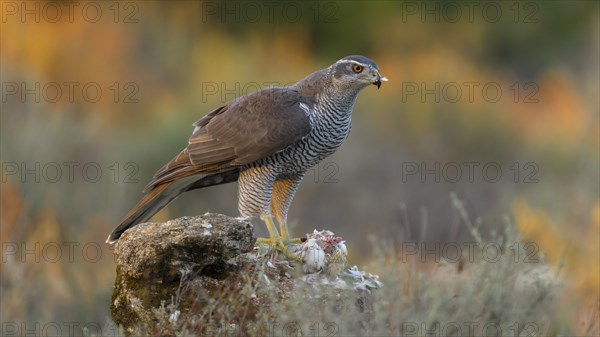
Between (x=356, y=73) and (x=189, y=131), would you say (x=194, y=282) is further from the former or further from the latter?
(x=189, y=131)

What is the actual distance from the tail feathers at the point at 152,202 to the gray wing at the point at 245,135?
0.06 m

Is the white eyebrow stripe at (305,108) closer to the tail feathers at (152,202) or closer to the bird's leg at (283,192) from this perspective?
the bird's leg at (283,192)

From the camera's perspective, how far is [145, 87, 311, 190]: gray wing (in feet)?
22.3

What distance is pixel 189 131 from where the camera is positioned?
14.0 meters

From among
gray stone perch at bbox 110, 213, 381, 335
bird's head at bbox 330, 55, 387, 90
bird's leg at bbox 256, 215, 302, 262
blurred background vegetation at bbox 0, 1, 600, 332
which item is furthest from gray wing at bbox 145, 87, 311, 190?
gray stone perch at bbox 110, 213, 381, 335

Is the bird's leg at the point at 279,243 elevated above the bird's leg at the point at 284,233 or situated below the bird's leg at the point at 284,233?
above

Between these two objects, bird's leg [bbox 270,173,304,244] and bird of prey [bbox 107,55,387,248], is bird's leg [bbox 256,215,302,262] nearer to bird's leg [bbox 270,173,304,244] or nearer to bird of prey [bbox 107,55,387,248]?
bird of prey [bbox 107,55,387,248]

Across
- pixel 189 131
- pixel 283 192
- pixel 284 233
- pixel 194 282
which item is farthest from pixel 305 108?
pixel 189 131

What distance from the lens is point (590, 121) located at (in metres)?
14.0

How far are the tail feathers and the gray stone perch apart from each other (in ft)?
4.15

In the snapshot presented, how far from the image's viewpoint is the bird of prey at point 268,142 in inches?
268

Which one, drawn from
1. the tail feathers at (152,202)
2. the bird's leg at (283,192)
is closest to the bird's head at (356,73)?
the bird's leg at (283,192)

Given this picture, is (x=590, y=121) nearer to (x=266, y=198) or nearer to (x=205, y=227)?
(x=266, y=198)

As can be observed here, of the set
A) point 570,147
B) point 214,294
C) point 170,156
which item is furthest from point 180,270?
point 570,147
